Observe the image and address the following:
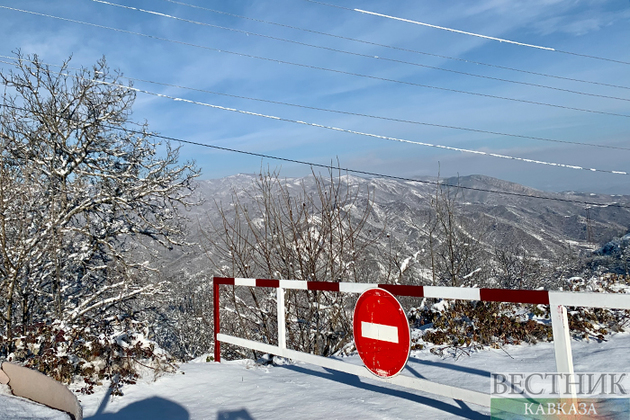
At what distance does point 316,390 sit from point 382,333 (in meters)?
1.17

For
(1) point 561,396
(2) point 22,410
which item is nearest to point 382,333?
(1) point 561,396

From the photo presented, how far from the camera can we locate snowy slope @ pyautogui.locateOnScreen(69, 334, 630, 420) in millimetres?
3754

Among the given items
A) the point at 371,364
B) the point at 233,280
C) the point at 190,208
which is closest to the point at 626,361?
the point at 371,364

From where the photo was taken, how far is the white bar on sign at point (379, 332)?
358 centimetres

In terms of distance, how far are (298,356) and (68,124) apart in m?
13.9

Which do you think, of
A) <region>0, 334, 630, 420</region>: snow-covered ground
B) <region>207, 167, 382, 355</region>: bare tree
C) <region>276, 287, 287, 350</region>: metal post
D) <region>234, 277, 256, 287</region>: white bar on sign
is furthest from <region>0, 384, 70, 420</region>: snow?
<region>207, 167, 382, 355</region>: bare tree

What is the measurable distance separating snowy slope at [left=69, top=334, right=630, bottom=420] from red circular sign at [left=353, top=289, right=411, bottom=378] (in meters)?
0.37

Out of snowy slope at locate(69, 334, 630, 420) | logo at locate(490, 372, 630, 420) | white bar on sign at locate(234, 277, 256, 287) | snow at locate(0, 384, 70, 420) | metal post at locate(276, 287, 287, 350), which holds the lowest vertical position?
snowy slope at locate(69, 334, 630, 420)

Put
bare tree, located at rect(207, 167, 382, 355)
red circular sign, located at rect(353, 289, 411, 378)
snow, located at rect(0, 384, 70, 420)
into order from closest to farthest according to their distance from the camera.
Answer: snow, located at rect(0, 384, 70, 420) → red circular sign, located at rect(353, 289, 411, 378) → bare tree, located at rect(207, 167, 382, 355)

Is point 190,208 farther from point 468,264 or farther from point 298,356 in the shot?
point 468,264

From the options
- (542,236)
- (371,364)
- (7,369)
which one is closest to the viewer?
(7,369)

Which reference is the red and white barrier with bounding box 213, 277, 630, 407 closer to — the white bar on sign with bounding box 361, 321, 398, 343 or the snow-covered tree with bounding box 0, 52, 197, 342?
the white bar on sign with bounding box 361, 321, 398, 343

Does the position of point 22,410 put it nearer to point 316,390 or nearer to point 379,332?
point 379,332

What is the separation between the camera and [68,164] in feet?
49.4
